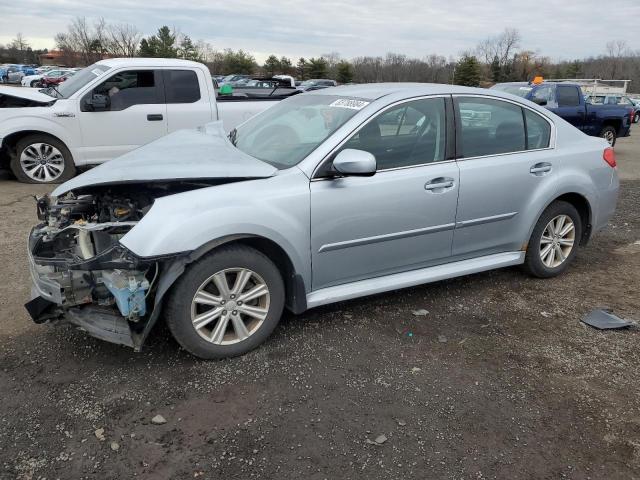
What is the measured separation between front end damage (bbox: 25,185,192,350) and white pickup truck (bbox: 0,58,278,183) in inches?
188

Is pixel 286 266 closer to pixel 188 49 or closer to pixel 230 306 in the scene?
pixel 230 306

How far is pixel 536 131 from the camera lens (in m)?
4.45

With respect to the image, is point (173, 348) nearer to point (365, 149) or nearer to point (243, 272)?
point (243, 272)

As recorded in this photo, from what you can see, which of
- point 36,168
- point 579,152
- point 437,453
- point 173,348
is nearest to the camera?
point 437,453

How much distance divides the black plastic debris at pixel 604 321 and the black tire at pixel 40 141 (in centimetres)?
719

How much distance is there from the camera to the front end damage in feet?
9.76

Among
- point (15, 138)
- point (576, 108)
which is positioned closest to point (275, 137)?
point (15, 138)

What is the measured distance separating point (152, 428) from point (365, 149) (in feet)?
7.24

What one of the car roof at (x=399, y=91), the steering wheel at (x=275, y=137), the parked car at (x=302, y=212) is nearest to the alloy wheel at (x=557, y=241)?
the parked car at (x=302, y=212)

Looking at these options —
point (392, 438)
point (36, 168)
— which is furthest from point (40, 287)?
point (36, 168)

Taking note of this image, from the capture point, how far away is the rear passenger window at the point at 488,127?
406 cm

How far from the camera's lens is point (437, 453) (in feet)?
8.52

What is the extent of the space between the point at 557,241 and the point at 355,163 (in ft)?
7.84

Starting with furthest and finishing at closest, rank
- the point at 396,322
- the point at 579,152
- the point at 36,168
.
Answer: the point at 36,168 < the point at 579,152 < the point at 396,322
